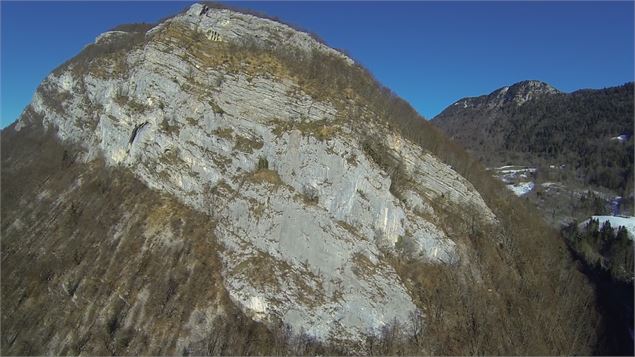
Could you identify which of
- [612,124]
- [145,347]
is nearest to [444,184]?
[145,347]

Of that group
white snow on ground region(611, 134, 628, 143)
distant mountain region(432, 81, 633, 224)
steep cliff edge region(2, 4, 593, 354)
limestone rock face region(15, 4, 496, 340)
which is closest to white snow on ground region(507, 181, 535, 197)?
distant mountain region(432, 81, 633, 224)

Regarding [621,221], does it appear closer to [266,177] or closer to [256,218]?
[266,177]

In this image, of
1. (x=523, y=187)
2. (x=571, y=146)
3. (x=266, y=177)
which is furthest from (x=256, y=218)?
(x=571, y=146)

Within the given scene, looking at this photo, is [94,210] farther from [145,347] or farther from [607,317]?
[607,317]

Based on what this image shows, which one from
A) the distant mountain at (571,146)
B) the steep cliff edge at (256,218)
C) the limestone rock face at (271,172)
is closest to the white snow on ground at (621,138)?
the distant mountain at (571,146)

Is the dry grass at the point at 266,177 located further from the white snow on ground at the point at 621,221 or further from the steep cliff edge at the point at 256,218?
the white snow on ground at the point at 621,221

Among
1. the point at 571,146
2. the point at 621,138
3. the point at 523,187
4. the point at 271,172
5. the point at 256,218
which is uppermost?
the point at 621,138
